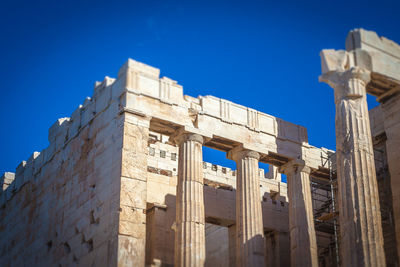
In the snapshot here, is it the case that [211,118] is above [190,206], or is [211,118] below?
above

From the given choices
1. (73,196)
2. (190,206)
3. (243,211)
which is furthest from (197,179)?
(73,196)

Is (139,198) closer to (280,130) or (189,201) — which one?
(189,201)

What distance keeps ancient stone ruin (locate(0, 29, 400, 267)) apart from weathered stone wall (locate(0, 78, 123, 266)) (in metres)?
0.09

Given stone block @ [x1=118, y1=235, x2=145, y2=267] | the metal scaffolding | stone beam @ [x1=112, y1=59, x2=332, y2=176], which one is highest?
stone beam @ [x1=112, y1=59, x2=332, y2=176]

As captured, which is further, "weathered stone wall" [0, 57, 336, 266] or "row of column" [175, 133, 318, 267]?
"row of column" [175, 133, 318, 267]

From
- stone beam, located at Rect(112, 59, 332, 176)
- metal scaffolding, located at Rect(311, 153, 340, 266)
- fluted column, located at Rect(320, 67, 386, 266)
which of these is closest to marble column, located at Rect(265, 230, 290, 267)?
metal scaffolding, located at Rect(311, 153, 340, 266)

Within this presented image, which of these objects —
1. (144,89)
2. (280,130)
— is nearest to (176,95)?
(144,89)

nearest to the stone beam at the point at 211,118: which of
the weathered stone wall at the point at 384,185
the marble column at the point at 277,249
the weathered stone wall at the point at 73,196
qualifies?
the weathered stone wall at the point at 73,196

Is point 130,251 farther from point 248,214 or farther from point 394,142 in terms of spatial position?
point 394,142

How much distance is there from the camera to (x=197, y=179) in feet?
110

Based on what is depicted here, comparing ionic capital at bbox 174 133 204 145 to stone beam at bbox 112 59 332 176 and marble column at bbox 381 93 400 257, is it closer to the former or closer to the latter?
stone beam at bbox 112 59 332 176

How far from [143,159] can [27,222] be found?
1143 cm

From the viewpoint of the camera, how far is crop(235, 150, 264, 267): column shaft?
1335 inches

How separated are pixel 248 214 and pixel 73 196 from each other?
8.65m
